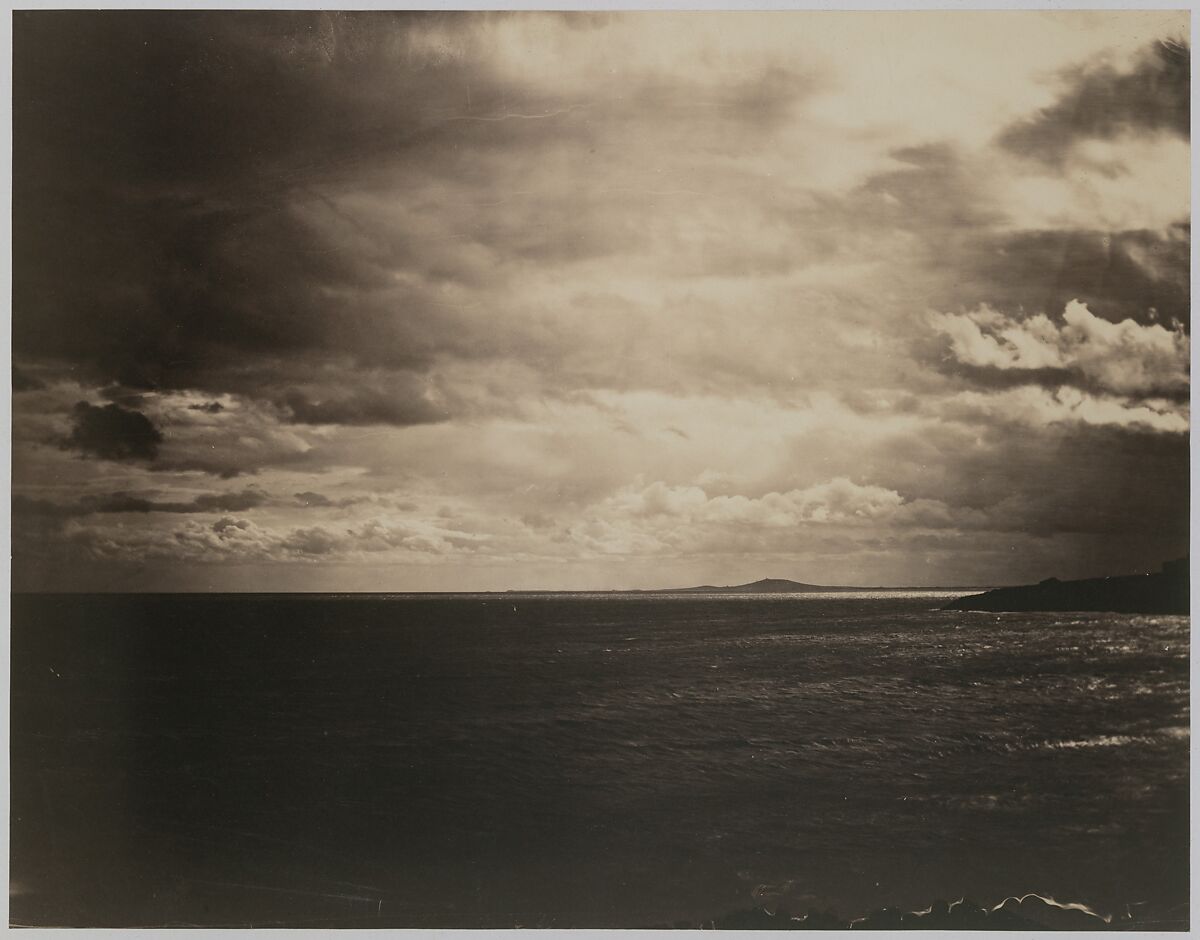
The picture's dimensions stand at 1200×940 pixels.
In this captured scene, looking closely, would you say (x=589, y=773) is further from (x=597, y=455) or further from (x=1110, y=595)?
(x=1110, y=595)

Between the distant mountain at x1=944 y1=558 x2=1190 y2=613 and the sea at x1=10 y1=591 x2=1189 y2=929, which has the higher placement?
the distant mountain at x1=944 y1=558 x2=1190 y2=613

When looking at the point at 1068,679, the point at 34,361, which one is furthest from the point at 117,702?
the point at 1068,679

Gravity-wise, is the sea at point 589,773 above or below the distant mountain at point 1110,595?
below

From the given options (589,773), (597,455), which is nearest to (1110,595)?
(597,455)
